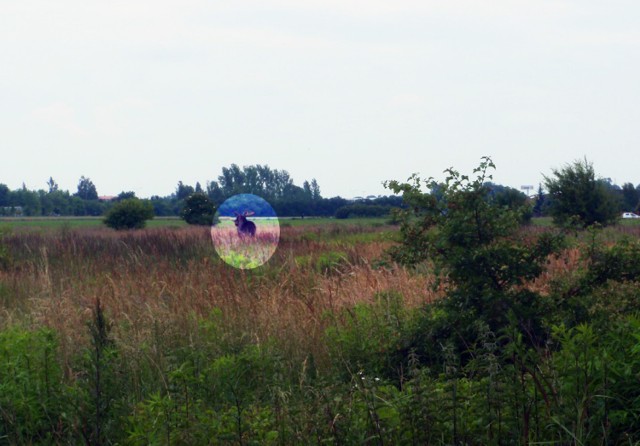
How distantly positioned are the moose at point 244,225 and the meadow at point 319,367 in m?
9.50

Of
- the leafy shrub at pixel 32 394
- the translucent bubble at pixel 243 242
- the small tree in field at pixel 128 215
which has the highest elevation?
the small tree in field at pixel 128 215

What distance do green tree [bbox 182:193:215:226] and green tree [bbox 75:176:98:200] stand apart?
317 ft

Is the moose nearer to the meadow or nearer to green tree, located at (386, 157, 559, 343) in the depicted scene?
the meadow

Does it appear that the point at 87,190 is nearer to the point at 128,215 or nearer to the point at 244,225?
the point at 128,215

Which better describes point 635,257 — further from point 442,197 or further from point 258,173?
point 258,173

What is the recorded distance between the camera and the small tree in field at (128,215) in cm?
3956

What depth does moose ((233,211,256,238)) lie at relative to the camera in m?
18.5

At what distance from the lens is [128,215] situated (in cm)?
3947

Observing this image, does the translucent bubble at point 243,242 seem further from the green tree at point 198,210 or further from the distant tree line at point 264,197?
the green tree at point 198,210

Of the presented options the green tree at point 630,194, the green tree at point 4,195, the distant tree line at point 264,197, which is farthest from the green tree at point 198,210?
the green tree at point 4,195

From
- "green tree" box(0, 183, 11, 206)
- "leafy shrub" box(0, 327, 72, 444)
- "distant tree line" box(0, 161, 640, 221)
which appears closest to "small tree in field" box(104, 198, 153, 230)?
"distant tree line" box(0, 161, 640, 221)

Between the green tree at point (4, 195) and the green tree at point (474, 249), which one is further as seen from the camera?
the green tree at point (4, 195)

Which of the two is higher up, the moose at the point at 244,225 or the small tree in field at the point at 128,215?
the small tree in field at the point at 128,215

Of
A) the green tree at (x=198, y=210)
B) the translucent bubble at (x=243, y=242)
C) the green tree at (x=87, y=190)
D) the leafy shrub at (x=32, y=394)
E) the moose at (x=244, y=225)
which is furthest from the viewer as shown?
the green tree at (x=87, y=190)
